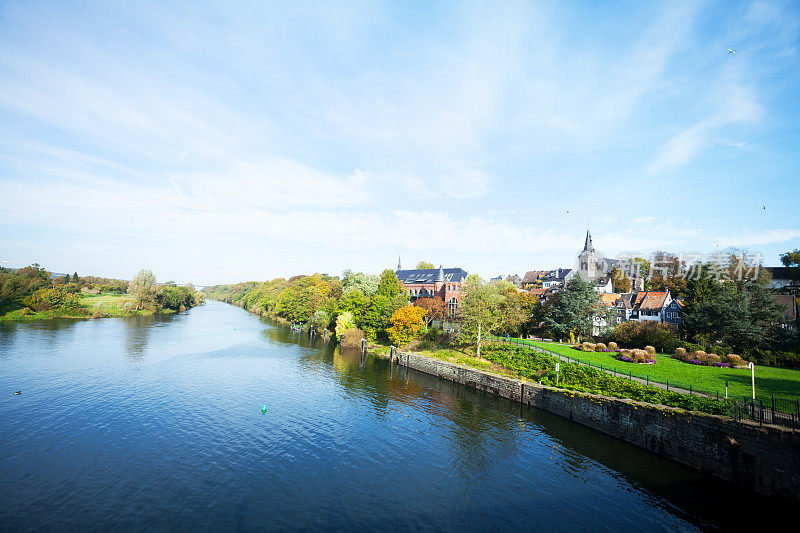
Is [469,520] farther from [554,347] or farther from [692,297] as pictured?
[692,297]

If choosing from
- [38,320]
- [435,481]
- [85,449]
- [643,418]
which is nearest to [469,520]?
[435,481]

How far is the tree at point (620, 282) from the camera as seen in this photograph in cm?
10125

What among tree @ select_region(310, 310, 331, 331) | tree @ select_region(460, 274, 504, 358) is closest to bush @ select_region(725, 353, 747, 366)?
tree @ select_region(460, 274, 504, 358)

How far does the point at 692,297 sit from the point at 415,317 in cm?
4125

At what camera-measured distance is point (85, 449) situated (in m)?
22.4

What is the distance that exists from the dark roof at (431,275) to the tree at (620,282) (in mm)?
43822

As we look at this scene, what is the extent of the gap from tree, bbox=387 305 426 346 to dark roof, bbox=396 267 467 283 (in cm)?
3678

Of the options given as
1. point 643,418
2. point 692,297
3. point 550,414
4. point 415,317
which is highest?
point 692,297

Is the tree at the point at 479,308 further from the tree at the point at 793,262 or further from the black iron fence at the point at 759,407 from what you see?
the tree at the point at 793,262

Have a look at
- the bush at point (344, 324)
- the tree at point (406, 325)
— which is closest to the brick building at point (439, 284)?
the bush at point (344, 324)

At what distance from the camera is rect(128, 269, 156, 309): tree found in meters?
102

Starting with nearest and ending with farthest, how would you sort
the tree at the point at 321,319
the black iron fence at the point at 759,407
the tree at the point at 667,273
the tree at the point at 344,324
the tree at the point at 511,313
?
the black iron fence at the point at 759,407
the tree at the point at 511,313
the tree at the point at 344,324
the tree at the point at 667,273
the tree at the point at 321,319

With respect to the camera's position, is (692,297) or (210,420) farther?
(692,297)

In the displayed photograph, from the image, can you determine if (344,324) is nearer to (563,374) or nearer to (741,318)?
(563,374)
